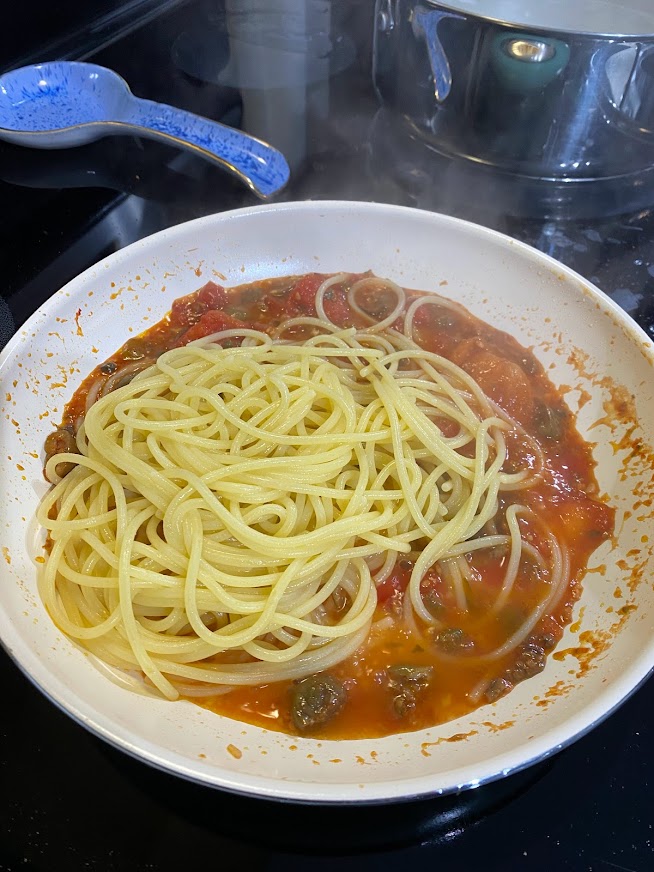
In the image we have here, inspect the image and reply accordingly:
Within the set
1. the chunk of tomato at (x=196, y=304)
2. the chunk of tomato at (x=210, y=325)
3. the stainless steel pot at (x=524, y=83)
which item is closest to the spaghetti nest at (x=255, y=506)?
the chunk of tomato at (x=210, y=325)

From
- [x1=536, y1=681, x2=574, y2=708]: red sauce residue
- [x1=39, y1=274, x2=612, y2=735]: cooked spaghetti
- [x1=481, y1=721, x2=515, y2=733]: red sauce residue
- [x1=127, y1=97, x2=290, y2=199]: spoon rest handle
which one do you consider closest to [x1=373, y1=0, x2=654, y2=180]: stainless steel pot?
[x1=127, y1=97, x2=290, y2=199]: spoon rest handle

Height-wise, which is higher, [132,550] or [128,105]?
[128,105]

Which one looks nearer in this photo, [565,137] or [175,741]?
[175,741]

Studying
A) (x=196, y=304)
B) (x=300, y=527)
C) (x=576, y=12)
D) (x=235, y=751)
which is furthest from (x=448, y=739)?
(x=576, y=12)

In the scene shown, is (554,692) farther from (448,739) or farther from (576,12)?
(576,12)

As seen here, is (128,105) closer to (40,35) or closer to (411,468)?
(40,35)

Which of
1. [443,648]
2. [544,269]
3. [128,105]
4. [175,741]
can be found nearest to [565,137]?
[544,269]
